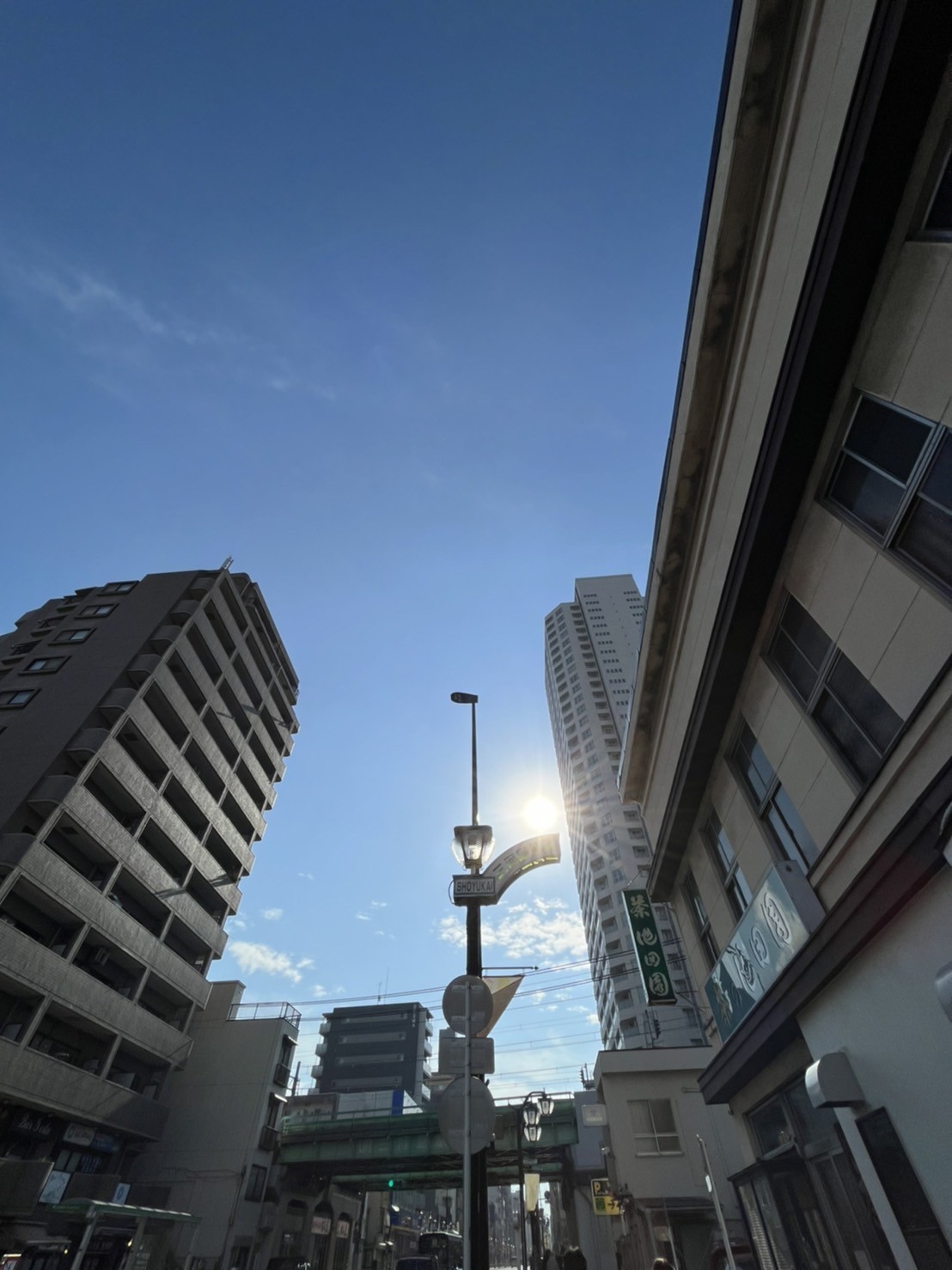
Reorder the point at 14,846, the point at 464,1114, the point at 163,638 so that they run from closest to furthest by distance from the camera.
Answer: the point at 464,1114, the point at 14,846, the point at 163,638

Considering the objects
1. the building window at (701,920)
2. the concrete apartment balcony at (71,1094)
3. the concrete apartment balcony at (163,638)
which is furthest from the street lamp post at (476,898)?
the concrete apartment balcony at (163,638)

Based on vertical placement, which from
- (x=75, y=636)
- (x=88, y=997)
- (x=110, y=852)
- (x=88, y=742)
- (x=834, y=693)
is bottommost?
(x=834, y=693)

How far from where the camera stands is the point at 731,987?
38.5ft

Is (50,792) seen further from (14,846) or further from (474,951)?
→ (474,951)

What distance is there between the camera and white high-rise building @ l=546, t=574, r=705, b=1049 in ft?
222

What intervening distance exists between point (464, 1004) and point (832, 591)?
6881 mm

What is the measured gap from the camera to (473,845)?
8.99m

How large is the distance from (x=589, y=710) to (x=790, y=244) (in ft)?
320

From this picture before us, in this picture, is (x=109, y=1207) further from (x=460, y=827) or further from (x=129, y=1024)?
(x=460, y=827)

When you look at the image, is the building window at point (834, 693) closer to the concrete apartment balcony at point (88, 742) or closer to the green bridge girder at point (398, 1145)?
the concrete apartment balcony at point (88, 742)

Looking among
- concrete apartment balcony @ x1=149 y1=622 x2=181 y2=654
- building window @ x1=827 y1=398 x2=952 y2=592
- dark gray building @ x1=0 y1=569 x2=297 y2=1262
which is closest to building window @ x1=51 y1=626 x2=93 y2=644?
dark gray building @ x1=0 y1=569 x2=297 y2=1262

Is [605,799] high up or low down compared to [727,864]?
up

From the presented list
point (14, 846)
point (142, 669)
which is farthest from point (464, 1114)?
point (142, 669)

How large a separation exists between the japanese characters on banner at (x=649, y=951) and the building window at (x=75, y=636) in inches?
1455
